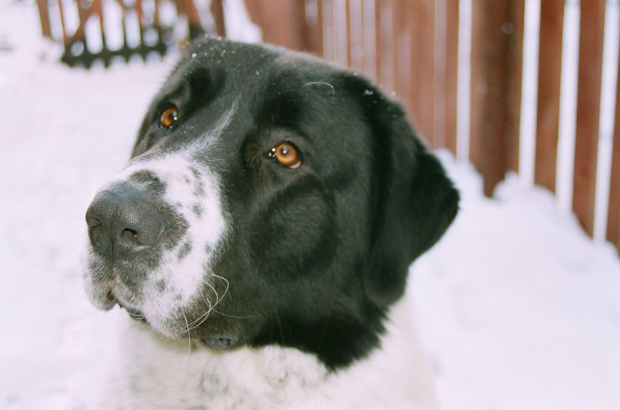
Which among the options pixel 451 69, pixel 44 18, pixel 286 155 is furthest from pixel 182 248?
pixel 44 18

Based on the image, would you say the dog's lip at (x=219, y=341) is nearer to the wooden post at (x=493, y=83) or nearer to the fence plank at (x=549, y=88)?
the fence plank at (x=549, y=88)

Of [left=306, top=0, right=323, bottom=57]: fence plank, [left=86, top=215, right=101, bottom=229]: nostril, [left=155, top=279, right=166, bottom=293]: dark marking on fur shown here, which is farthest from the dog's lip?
[left=306, top=0, right=323, bottom=57]: fence plank

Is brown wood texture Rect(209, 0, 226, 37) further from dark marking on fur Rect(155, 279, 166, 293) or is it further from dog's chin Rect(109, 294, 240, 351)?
dark marking on fur Rect(155, 279, 166, 293)

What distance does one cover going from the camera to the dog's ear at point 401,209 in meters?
2.02

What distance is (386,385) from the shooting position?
75.6 inches

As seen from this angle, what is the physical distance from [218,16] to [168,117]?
6172 mm

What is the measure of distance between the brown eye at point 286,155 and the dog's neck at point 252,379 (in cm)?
61

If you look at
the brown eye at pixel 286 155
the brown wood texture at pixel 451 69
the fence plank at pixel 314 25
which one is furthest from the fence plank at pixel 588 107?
the fence plank at pixel 314 25

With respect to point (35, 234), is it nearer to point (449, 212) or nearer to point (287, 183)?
point (287, 183)

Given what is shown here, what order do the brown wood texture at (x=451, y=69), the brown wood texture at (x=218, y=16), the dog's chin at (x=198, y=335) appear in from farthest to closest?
the brown wood texture at (x=218, y=16)
the brown wood texture at (x=451, y=69)
the dog's chin at (x=198, y=335)

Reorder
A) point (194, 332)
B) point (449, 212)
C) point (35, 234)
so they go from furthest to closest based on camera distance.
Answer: point (35, 234) < point (449, 212) < point (194, 332)

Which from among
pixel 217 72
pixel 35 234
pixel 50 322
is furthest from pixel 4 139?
pixel 217 72

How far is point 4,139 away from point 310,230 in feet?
14.3

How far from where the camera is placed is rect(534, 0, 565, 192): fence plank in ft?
11.6
